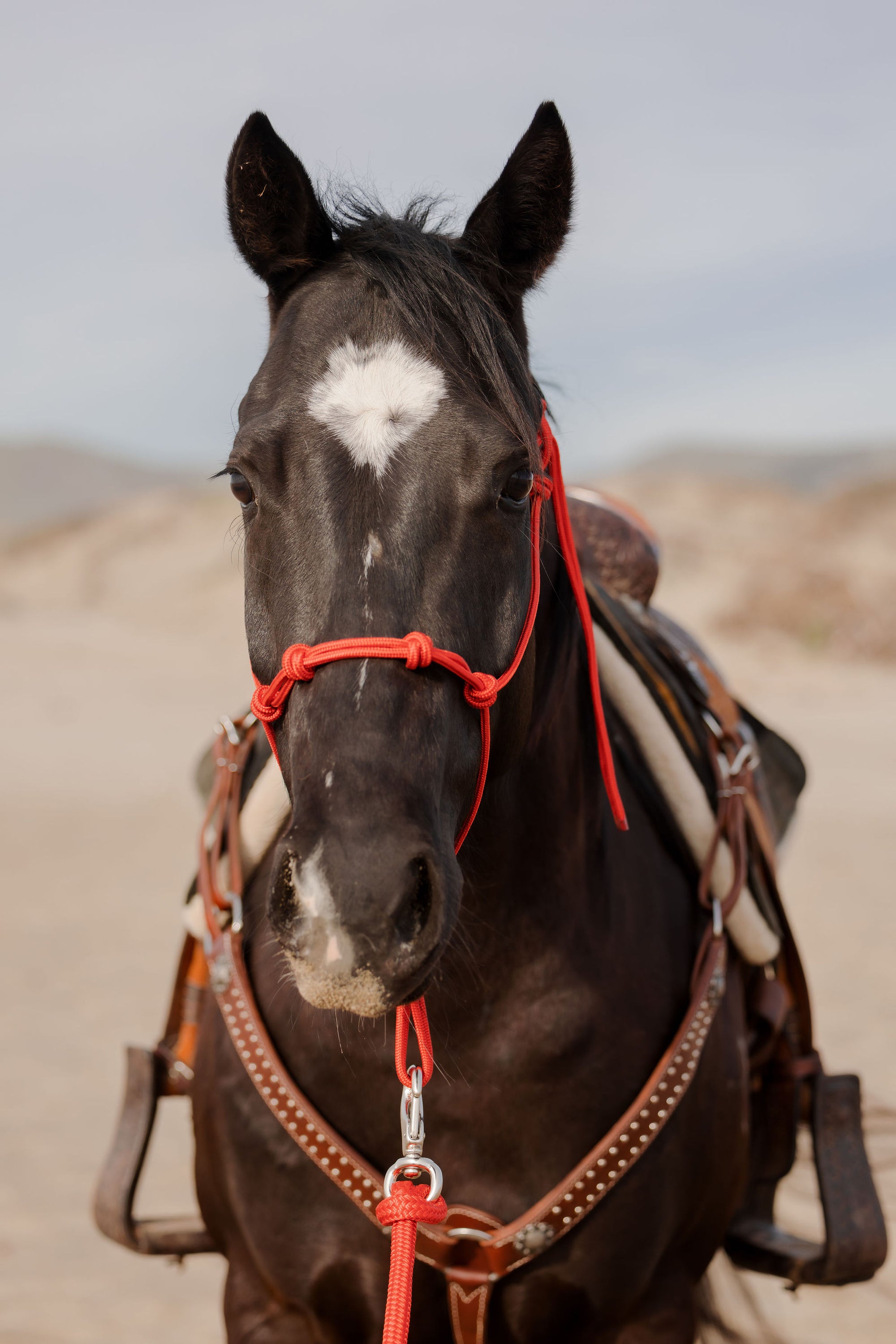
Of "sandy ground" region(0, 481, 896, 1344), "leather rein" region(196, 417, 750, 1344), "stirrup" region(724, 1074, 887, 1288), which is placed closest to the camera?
"leather rein" region(196, 417, 750, 1344)

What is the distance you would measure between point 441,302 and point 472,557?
0.37 meters

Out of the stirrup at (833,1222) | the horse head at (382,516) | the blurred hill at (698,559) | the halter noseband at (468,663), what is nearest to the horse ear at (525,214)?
the horse head at (382,516)

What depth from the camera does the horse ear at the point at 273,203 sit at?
1.60 metres

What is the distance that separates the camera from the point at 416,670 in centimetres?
130

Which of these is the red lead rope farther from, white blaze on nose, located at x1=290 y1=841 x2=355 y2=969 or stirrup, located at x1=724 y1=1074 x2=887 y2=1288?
stirrup, located at x1=724 y1=1074 x2=887 y2=1288

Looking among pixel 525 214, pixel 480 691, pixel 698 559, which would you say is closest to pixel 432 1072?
pixel 480 691

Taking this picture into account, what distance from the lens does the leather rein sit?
1396 mm

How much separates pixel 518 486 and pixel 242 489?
0.38 m

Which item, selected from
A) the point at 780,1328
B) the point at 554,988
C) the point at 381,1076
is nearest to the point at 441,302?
the point at 554,988

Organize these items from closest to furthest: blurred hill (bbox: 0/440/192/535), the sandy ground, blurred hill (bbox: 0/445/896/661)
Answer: the sandy ground → blurred hill (bbox: 0/445/896/661) → blurred hill (bbox: 0/440/192/535)

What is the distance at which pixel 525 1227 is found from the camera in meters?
1.67

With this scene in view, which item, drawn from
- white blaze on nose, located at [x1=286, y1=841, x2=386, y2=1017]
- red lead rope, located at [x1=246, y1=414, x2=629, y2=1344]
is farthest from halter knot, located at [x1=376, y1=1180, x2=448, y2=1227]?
white blaze on nose, located at [x1=286, y1=841, x2=386, y2=1017]

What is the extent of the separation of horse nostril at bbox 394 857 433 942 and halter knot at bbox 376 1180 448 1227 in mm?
552

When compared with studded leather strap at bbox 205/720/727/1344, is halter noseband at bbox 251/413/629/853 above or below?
above
